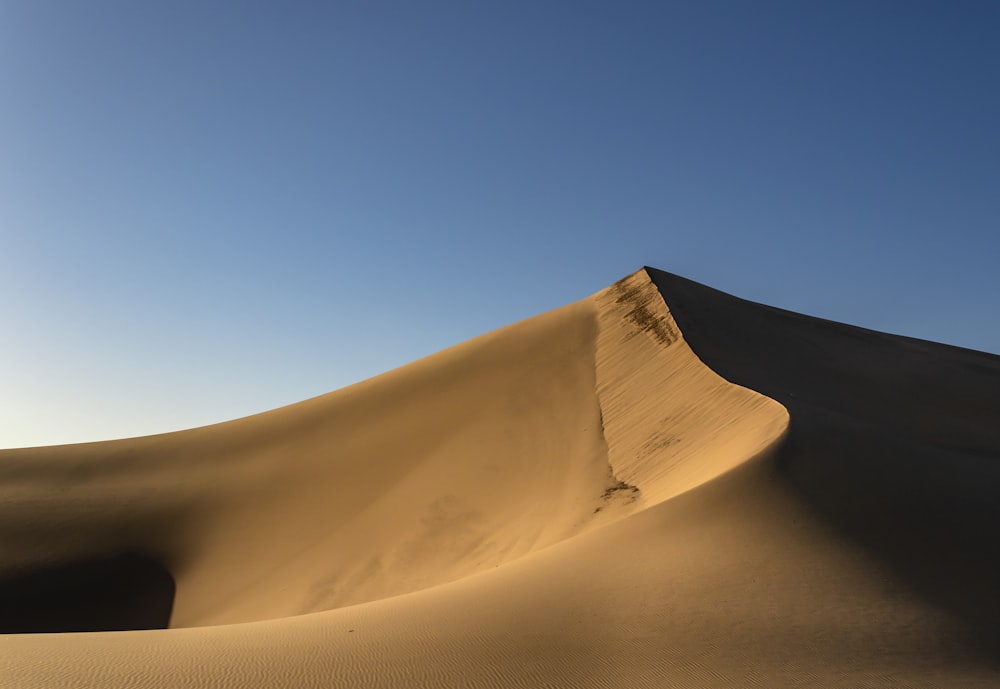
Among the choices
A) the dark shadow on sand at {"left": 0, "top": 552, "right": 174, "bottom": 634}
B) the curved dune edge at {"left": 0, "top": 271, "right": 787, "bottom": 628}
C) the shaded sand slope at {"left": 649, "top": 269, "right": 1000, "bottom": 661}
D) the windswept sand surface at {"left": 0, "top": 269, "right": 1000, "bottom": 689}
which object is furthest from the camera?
the dark shadow on sand at {"left": 0, "top": 552, "right": 174, "bottom": 634}

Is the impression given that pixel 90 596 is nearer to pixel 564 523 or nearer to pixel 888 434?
pixel 564 523

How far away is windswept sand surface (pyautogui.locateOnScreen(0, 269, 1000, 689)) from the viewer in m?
4.94

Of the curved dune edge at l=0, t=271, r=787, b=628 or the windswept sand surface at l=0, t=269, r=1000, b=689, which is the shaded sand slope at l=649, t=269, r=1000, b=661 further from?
the curved dune edge at l=0, t=271, r=787, b=628

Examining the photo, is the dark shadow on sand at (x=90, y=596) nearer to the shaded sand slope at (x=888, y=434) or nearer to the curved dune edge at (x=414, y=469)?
the curved dune edge at (x=414, y=469)

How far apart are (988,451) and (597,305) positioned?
1098 centimetres

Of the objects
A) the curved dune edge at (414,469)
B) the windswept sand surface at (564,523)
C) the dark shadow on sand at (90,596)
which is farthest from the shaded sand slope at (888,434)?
the dark shadow on sand at (90,596)

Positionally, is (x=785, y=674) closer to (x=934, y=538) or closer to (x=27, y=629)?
(x=934, y=538)

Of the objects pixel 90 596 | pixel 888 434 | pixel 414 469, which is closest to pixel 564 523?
pixel 888 434

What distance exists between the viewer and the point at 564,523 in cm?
1059

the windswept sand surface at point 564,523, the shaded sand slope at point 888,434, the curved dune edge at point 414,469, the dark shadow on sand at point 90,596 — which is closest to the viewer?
the windswept sand surface at point 564,523

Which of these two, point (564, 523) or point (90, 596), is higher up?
point (90, 596)

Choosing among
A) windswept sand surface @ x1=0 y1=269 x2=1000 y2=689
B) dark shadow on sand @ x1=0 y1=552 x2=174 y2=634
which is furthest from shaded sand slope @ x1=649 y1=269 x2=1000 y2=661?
dark shadow on sand @ x1=0 y1=552 x2=174 y2=634

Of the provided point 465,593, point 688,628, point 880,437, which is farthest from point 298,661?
point 880,437

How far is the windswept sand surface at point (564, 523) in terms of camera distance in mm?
4938
